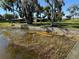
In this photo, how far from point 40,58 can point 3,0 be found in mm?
38095

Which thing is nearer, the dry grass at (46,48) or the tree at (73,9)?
the dry grass at (46,48)

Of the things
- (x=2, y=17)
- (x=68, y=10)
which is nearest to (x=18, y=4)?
(x=2, y=17)

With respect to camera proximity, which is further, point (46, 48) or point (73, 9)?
point (73, 9)

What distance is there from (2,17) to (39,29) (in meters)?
35.3

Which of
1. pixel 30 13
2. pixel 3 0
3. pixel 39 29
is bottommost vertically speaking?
pixel 39 29

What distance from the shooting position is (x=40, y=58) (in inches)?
404

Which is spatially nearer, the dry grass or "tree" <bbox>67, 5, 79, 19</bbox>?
the dry grass

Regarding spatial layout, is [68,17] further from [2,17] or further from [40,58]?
[40,58]

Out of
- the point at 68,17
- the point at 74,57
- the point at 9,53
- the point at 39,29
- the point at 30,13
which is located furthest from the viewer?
the point at 68,17

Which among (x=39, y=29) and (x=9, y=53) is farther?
(x=39, y=29)

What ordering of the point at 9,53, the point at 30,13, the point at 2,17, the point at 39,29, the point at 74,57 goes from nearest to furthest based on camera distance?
the point at 74,57
the point at 9,53
the point at 39,29
the point at 30,13
the point at 2,17

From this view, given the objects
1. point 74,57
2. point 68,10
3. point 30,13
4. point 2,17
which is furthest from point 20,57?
point 68,10

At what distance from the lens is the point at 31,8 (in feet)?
136

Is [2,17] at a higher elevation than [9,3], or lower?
lower
